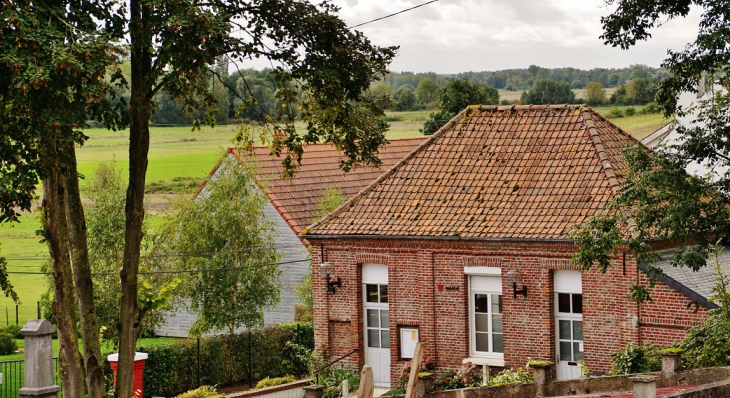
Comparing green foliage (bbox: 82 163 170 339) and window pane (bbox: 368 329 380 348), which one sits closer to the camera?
window pane (bbox: 368 329 380 348)

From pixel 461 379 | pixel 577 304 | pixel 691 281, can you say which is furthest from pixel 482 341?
pixel 691 281

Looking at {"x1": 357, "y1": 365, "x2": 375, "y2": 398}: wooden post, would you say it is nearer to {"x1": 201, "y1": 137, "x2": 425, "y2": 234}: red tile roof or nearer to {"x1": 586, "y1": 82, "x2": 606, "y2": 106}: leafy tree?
{"x1": 201, "y1": 137, "x2": 425, "y2": 234}: red tile roof

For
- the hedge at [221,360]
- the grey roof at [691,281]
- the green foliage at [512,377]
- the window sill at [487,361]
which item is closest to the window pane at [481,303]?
the window sill at [487,361]

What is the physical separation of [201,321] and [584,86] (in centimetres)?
5186

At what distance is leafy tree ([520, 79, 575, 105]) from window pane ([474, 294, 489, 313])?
43.5 m

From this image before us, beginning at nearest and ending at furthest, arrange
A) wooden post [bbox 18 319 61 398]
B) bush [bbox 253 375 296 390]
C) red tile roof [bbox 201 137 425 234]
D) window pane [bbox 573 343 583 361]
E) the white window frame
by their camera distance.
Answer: wooden post [bbox 18 319 61 398], window pane [bbox 573 343 583 361], the white window frame, bush [bbox 253 375 296 390], red tile roof [bbox 201 137 425 234]

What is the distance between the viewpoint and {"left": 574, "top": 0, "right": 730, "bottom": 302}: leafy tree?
17859 millimetres

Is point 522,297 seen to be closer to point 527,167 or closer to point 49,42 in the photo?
point 527,167

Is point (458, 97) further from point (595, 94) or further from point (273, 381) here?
point (595, 94)

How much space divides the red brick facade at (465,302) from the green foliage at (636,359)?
430 mm

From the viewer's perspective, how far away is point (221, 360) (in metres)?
29.4

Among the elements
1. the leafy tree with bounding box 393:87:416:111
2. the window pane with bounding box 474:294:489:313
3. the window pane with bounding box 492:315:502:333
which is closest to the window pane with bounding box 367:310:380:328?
the window pane with bounding box 474:294:489:313

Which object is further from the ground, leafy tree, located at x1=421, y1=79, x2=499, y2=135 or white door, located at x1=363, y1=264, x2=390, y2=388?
leafy tree, located at x1=421, y1=79, x2=499, y2=135

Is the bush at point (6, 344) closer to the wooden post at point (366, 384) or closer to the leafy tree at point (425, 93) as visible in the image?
the wooden post at point (366, 384)
